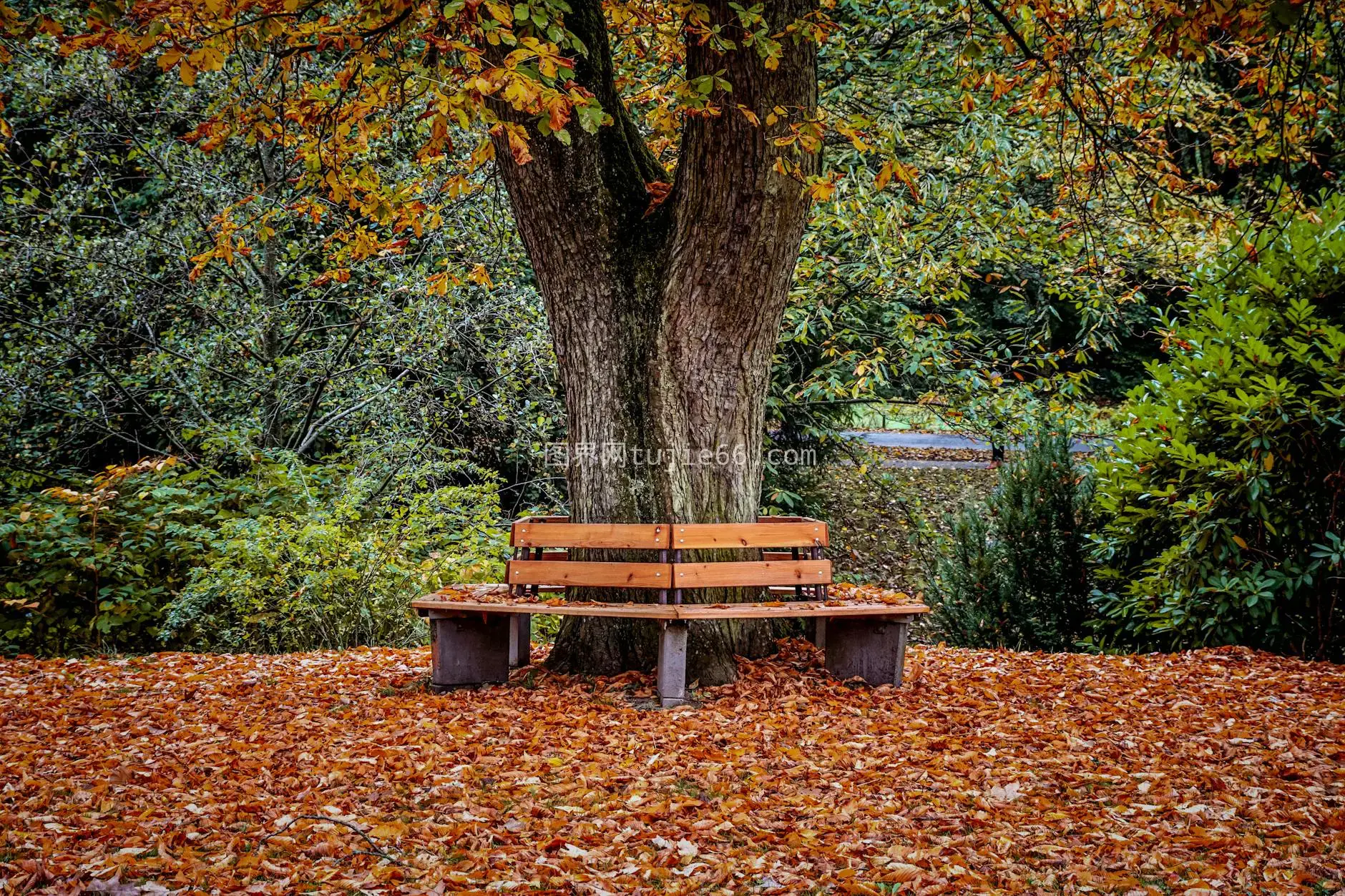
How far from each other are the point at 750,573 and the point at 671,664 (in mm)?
660

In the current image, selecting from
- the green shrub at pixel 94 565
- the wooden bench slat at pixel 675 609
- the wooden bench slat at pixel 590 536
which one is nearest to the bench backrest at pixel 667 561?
the wooden bench slat at pixel 590 536

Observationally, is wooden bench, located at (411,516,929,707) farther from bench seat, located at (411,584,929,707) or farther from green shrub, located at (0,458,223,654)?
green shrub, located at (0,458,223,654)

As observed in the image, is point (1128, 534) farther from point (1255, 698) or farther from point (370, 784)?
point (370, 784)

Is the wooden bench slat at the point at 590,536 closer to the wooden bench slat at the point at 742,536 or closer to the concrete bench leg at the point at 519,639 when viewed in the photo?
the wooden bench slat at the point at 742,536

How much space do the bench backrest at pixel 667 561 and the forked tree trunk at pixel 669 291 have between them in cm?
29

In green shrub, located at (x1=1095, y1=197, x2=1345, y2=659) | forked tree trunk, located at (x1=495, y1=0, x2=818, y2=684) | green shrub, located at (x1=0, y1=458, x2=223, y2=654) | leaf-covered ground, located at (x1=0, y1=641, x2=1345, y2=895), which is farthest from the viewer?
green shrub, located at (x1=0, y1=458, x2=223, y2=654)

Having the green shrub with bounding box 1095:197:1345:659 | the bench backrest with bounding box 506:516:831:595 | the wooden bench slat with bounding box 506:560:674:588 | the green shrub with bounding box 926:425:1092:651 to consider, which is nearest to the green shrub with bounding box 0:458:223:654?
the wooden bench slat with bounding box 506:560:674:588

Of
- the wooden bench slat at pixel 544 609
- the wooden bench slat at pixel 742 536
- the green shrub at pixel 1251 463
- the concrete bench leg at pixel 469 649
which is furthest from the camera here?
the green shrub at pixel 1251 463

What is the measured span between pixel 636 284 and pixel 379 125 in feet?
5.81

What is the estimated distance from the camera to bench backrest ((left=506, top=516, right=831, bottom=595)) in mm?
5242

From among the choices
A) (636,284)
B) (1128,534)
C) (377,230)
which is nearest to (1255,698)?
(1128,534)

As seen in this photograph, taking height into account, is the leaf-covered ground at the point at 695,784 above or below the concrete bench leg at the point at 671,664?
below

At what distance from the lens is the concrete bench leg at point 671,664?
5.16 m

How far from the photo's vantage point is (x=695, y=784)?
4082 millimetres
